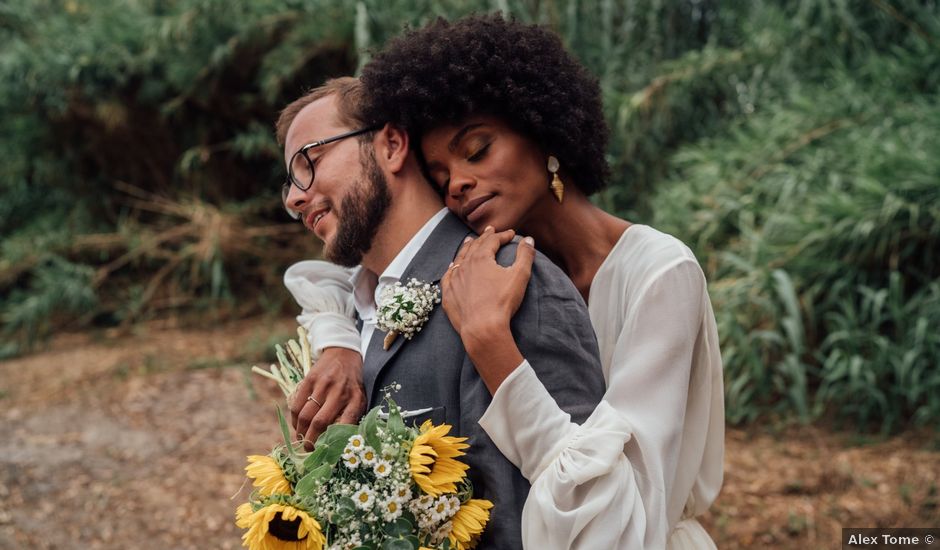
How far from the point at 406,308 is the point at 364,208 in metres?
0.32

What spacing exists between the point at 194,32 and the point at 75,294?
2691 millimetres

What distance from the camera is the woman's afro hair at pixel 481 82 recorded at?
220 centimetres

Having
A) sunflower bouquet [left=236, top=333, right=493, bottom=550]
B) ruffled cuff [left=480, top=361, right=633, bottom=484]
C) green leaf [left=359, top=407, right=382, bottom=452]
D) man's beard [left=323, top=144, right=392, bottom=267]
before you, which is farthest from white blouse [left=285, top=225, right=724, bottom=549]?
man's beard [left=323, top=144, right=392, bottom=267]

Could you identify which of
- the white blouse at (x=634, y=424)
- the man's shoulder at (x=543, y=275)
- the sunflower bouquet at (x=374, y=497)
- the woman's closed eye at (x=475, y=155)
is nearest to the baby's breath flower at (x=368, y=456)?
the sunflower bouquet at (x=374, y=497)

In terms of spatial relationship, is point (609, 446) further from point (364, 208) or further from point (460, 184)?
point (364, 208)

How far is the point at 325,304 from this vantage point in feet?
8.87

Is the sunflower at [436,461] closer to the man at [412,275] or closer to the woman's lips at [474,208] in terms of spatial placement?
the man at [412,275]

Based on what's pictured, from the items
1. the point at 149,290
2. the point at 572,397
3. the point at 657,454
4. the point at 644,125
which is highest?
the point at 572,397

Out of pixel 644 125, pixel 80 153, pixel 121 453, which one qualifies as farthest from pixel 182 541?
pixel 80 153

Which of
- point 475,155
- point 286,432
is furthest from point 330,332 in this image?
point 475,155

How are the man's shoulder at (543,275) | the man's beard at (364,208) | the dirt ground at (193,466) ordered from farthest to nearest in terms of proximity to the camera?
1. the dirt ground at (193,466)
2. the man's beard at (364,208)
3. the man's shoulder at (543,275)

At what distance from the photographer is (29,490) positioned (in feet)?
17.4

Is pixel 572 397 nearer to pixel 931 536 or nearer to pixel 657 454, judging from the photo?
pixel 657 454

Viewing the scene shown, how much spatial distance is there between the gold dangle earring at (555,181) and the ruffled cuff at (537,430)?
69 cm
